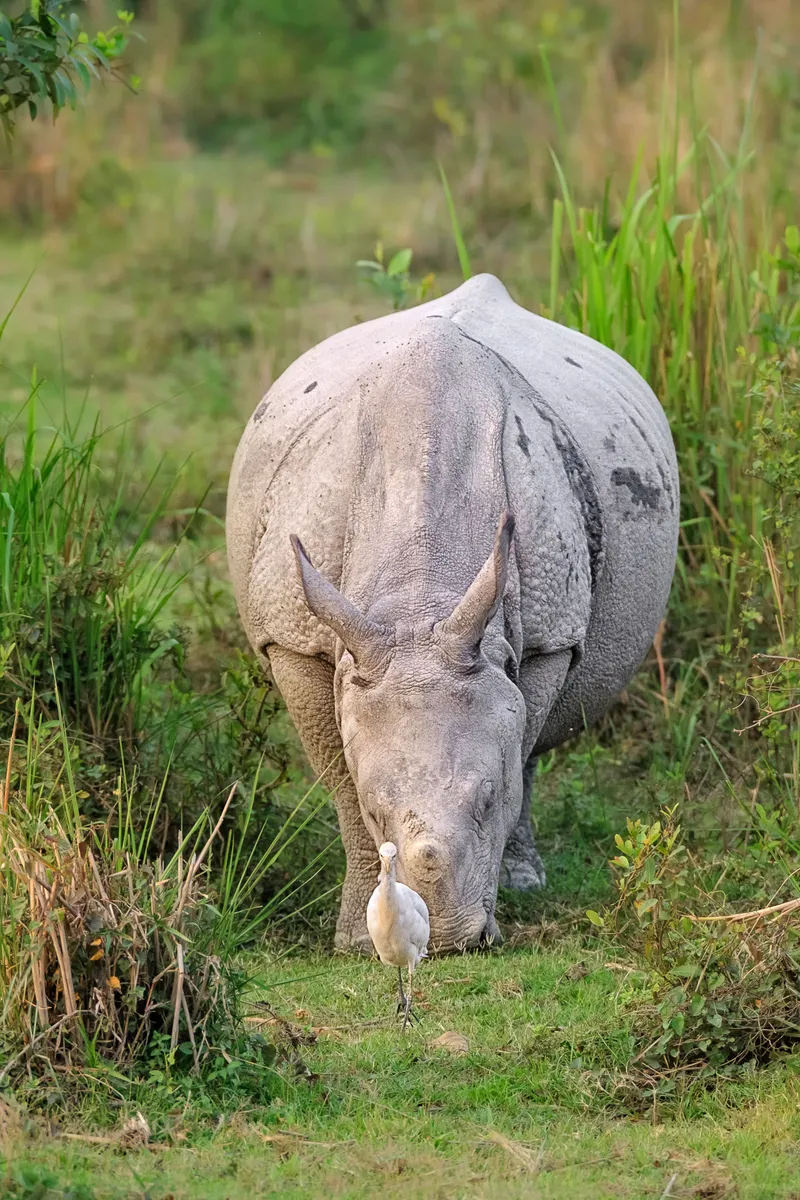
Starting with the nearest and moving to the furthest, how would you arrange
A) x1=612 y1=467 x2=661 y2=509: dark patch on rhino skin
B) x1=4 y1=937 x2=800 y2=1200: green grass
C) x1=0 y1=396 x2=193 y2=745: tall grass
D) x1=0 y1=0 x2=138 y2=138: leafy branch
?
x1=4 y1=937 x2=800 y2=1200: green grass → x1=0 y1=0 x2=138 y2=138: leafy branch → x1=0 y1=396 x2=193 y2=745: tall grass → x1=612 y1=467 x2=661 y2=509: dark patch on rhino skin

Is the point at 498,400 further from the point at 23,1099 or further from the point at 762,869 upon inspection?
the point at 23,1099

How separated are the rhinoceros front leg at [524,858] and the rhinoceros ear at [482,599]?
1095mm

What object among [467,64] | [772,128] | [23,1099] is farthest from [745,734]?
[467,64]

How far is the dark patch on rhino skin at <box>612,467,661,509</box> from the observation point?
5.71m

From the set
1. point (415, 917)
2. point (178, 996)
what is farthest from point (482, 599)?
point (178, 996)

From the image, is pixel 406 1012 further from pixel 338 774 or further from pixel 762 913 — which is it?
pixel 338 774

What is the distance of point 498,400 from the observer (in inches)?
210

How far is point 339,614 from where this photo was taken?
187 inches

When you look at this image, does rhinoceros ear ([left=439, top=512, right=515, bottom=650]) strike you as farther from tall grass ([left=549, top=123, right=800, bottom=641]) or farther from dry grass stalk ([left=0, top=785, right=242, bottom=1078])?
tall grass ([left=549, top=123, right=800, bottom=641])

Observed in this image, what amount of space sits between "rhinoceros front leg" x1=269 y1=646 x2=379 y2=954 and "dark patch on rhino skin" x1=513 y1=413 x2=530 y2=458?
0.76 m

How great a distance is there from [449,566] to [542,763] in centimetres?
208

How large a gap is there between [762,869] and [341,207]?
7.43 m

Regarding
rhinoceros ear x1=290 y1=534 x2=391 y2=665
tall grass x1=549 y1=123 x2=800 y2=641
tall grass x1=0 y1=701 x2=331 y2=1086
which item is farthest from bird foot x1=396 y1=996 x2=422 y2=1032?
tall grass x1=549 y1=123 x2=800 y2=641

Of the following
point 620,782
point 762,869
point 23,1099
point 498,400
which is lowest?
point 620,782
